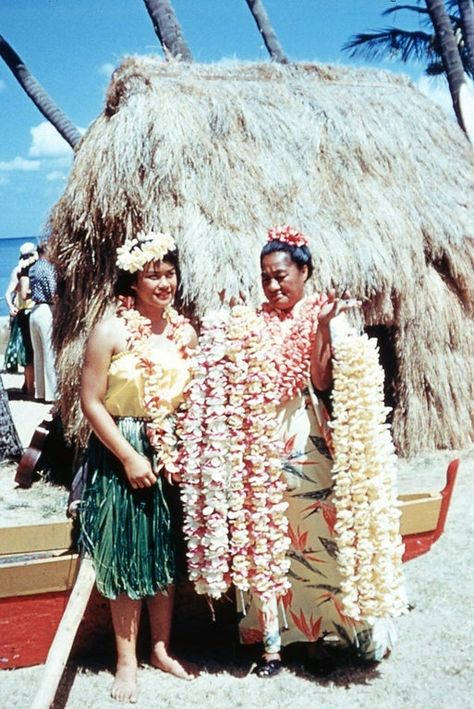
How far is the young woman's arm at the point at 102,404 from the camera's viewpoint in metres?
2.94

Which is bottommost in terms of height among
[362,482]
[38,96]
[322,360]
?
[362,482]

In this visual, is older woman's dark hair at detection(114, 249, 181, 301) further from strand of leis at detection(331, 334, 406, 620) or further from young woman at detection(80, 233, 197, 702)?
strand of leis at detection(331, 334, 406, 620)

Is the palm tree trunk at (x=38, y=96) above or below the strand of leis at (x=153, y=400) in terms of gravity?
above

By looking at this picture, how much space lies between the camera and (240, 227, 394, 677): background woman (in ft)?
9.75

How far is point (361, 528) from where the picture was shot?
2836mm

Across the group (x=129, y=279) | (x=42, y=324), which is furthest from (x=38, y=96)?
(x=129, y=279)

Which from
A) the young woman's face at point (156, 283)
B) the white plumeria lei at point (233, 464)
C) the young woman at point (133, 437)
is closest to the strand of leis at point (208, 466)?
the white plumeria lei at point (233, 464)

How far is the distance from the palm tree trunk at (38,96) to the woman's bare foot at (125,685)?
27.3 feet

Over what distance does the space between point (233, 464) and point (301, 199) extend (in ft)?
11.8

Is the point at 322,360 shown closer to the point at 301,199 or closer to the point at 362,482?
the point at 362,482

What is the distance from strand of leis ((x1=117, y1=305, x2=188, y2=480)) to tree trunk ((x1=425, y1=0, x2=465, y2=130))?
8409mm

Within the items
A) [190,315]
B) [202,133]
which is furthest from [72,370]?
[202,133]

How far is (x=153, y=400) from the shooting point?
2.96m

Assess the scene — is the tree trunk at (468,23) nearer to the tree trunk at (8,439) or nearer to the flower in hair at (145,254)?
the tree trunk at (8,439)
